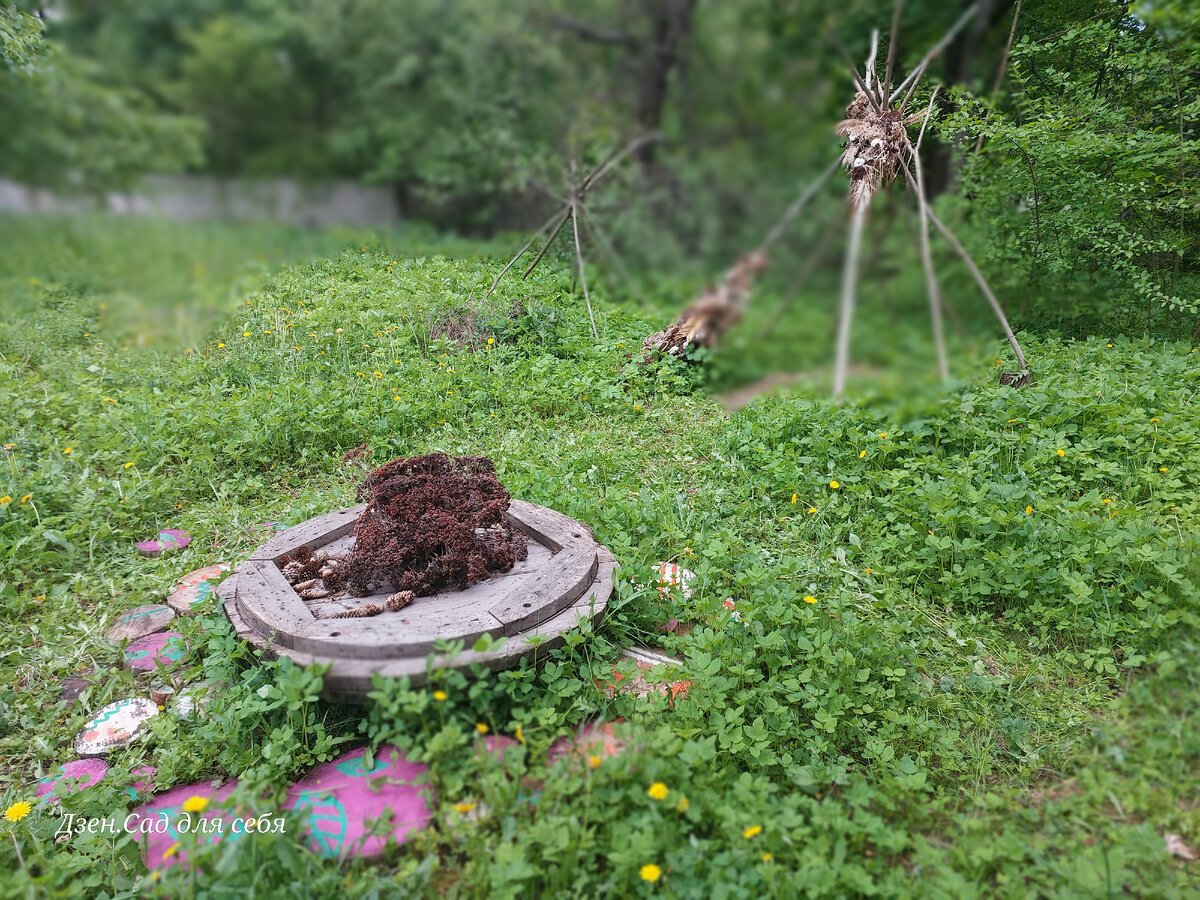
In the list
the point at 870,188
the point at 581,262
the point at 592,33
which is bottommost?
the point at 581,262

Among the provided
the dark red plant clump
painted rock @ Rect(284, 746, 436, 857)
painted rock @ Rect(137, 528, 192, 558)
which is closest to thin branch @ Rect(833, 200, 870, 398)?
the dark red plant clump

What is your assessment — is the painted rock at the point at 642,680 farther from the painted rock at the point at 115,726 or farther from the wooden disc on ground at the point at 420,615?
the painted rock at the point at 115,726

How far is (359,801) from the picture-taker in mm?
2039

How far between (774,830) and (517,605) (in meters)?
0.94

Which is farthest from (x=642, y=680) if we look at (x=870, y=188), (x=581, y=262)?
(x=581, y=262)

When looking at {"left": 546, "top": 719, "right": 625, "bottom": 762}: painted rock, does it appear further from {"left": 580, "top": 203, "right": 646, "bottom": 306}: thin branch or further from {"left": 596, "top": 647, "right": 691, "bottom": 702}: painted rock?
{"left": 580, "top": 203, "right": 646, "bottom": 306}: thin branch

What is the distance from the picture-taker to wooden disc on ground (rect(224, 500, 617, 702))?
2.09 m

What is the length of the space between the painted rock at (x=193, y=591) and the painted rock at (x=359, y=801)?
1.05 m

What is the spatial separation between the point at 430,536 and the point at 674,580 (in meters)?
0.87

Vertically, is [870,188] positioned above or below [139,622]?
above

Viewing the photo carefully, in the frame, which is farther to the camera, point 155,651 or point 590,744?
point 155,651

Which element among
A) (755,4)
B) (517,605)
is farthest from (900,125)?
(755,4)

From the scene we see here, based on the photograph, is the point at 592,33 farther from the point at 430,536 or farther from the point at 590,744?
the point at 590,744

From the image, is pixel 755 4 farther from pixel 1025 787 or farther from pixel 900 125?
pixel 1025 787
